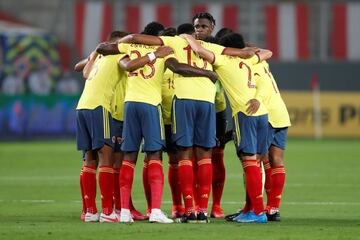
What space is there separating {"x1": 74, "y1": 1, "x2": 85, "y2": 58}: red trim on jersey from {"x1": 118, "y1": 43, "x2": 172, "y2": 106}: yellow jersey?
2536 centimetres

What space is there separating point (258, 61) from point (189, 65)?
926 millimetres

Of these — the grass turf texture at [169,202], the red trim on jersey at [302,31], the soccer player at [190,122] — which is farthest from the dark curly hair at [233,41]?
the red trim on jersey at [302,31]

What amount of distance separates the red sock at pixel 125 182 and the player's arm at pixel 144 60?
100cm

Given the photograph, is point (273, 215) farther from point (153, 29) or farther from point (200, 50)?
point (153, 29)

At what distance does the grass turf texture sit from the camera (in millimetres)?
11508

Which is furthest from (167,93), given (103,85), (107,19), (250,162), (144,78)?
(107,19)

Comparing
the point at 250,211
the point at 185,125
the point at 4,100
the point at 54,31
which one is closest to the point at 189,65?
the point at 185,125

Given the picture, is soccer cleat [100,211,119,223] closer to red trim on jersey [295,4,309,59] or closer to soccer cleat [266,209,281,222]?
soccer cleat [266,209,281,222]

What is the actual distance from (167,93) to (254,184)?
142cm

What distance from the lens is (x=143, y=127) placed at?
41.8ft

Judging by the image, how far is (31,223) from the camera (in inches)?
492

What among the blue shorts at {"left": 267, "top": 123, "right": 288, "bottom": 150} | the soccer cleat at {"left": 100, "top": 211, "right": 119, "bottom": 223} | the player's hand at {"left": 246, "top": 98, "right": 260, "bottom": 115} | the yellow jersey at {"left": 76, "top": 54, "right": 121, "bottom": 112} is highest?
the yellow jersey at {"left": 76, "top": 54, "right": 121, "bottom": 112}

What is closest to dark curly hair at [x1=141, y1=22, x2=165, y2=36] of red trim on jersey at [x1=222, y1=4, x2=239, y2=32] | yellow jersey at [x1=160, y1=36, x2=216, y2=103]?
yellow jersey at [x1=160, y1=36, x2=216, y2=103]

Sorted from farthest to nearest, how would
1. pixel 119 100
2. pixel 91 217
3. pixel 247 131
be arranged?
1. pixel 119 100
2. pixel 91 217
3. pixel 247 131
